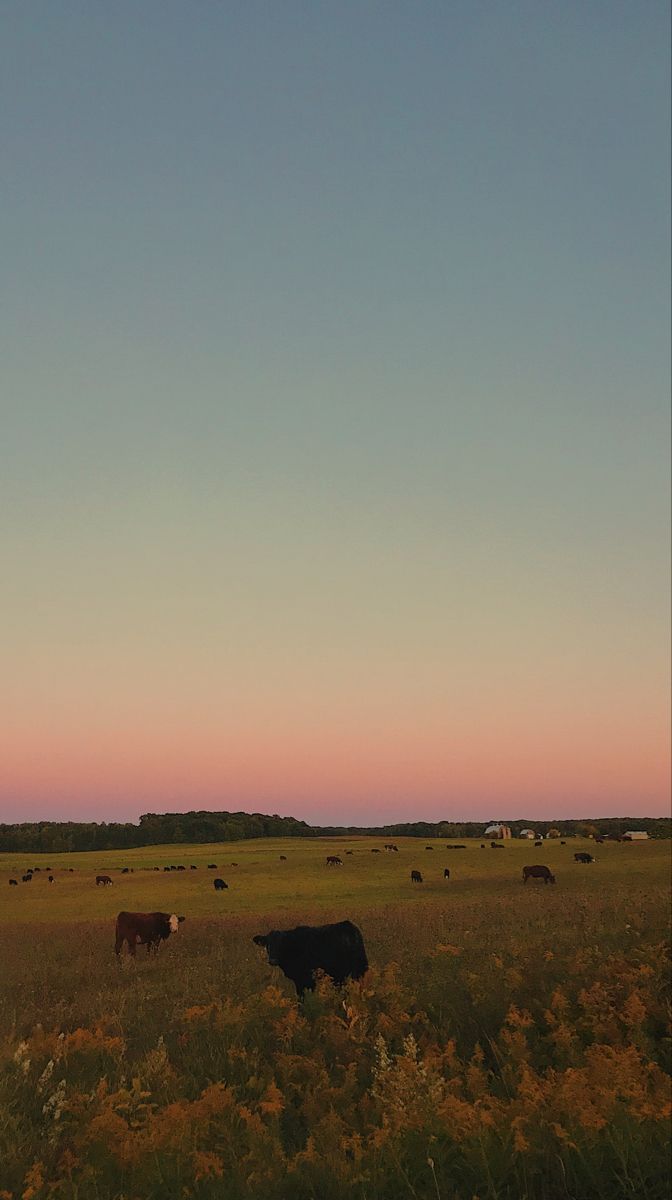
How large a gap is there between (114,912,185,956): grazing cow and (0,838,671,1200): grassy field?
43 cm

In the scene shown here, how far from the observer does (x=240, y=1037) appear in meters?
12.2

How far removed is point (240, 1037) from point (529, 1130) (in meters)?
6.75

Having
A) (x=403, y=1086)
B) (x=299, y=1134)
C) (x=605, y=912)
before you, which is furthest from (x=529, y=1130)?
(x=605, y=912)

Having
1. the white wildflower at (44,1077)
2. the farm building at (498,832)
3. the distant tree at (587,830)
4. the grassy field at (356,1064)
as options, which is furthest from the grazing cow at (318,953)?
the farm building at (498,832)

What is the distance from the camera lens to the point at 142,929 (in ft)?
88.0

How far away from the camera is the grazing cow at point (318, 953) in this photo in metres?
15.8

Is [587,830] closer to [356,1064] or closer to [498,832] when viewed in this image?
[498,832]

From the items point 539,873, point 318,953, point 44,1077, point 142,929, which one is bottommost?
point 539,873

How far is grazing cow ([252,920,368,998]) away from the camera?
15.8 metres

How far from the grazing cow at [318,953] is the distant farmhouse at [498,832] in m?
90.8

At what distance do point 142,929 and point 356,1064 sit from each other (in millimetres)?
18424

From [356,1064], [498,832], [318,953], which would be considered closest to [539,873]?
[318,953]

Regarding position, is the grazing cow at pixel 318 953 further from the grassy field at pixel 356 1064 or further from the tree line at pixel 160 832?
the tree line at pixel 160 832

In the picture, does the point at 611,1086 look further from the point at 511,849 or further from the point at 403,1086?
the point at 511,849
